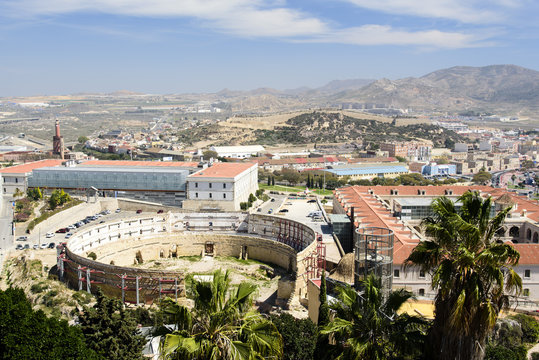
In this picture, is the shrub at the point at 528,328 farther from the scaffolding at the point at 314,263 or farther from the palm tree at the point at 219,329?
the palm tree at the point at 219,329

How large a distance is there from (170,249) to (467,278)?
34401mm

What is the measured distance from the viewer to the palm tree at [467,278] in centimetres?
949

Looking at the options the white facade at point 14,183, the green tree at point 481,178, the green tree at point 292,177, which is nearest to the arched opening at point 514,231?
the green tree at point 292,177

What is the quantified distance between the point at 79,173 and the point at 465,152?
94.1 metres

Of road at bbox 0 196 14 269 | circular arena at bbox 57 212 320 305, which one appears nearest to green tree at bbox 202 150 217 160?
road at bbox 0 196 14 269

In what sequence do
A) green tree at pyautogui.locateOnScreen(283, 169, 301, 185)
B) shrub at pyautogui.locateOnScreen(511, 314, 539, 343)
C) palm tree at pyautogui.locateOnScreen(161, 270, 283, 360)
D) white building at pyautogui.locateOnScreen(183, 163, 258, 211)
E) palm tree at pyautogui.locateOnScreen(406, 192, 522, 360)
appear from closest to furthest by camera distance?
palm tree at pyautogui.locateOnScreen(161, 270, 283, 360) < palm tree at pyautogui.locateOnScreen(406, 192, 522, 360) < shrub at pyautogui.locateOnScreen(511, 314, 539, 343) < white building at pyautogui.locateOnScreen(183, 163, 258, 211) < green tree at pyautogui.locateOnScreen(283, 169, 301, 185)

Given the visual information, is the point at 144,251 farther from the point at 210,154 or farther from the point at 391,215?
the point at 210,154

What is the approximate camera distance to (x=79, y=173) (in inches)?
2235

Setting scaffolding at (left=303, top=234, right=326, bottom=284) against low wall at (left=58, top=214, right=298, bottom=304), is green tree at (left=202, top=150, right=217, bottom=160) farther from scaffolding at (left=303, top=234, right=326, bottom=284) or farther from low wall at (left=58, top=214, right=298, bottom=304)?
scaffolding at (left=303, top=234, right=326, bottom=284)

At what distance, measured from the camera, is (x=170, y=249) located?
137 feet

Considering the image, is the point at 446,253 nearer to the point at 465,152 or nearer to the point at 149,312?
the point at 149,312

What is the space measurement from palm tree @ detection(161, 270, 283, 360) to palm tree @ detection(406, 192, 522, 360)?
10.7ft

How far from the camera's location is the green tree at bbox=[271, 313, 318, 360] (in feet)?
62.0

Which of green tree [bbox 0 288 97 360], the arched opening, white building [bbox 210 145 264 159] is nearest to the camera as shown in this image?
green tree [bbox 0 288 97 360]
